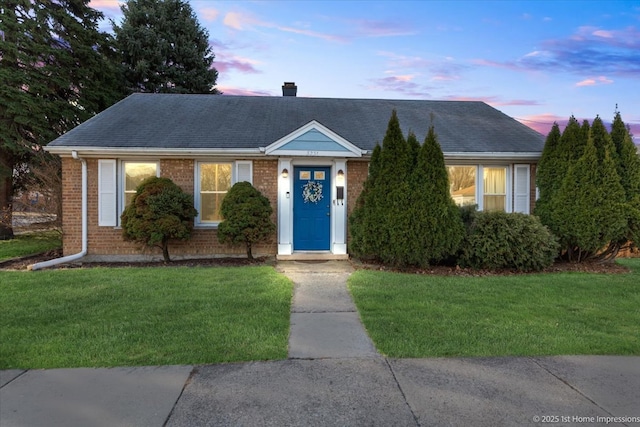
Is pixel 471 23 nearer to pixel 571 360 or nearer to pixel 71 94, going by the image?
pixel 571 360

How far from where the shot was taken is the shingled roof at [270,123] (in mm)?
10008

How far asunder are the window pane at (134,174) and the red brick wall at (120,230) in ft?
1.08

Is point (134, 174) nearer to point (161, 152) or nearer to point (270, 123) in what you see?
point (161, 152)

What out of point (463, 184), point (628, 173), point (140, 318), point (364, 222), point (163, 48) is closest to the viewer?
point (140, 318)

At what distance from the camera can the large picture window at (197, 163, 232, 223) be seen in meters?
10.2

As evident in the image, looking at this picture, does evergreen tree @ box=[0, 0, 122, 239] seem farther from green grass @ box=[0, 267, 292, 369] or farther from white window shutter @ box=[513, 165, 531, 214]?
white window shutter @ box=[513, 165, 531, 214]

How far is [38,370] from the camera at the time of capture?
3621 millimetres

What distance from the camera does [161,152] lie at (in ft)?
31.7

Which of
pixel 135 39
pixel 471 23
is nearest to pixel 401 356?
pixel 471 23

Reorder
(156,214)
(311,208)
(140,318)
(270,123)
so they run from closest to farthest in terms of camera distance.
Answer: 1. (140,318)
2. (156,214)
3. (311,208)
4. (270,123)

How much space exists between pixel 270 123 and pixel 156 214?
424 centimetres

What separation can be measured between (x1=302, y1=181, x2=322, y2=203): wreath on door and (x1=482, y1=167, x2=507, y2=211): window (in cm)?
451

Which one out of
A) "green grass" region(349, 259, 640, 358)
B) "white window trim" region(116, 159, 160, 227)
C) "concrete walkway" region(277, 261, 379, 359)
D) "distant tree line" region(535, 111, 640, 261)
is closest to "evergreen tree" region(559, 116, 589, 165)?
"distant tree line" region(535, 111, 640, 261)

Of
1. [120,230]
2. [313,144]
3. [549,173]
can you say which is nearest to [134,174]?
[120,230]
